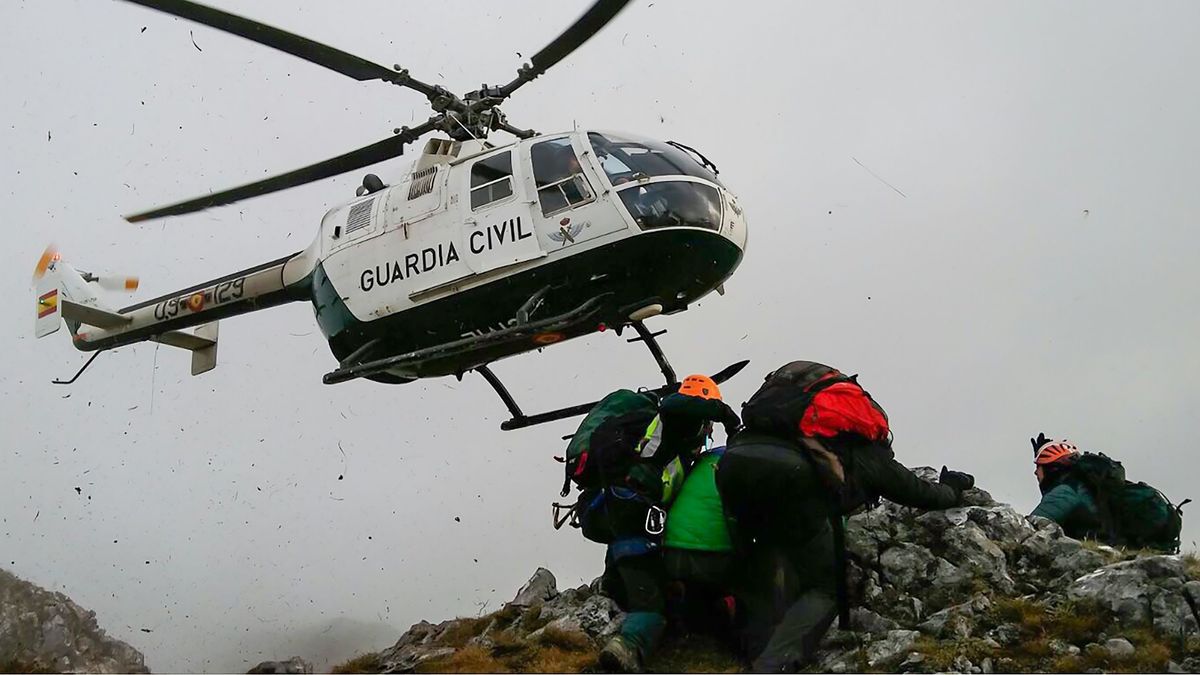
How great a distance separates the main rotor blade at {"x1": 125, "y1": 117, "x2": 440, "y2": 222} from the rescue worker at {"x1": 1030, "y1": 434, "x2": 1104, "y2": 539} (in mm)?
7619

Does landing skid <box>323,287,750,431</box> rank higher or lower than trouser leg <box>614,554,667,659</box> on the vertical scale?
higher

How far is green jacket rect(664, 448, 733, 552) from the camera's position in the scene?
23.1ft

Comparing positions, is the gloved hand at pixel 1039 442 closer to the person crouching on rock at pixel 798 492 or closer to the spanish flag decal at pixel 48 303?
the person crouching on rock at pixel 798 492

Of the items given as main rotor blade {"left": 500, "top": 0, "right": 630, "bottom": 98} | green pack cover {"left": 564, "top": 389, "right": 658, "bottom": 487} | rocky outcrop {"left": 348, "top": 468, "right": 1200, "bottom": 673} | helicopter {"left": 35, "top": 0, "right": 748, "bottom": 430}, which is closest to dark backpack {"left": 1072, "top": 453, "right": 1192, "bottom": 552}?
rocky outcrop {"left": 348, "top": 468, "right": 1200, "bottom": 673}

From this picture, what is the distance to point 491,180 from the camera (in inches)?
447

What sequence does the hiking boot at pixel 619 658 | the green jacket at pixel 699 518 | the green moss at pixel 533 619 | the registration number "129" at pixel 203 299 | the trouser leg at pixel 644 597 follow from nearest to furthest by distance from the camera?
the hiking boot at pixel 619 658
the green jacket at pixel 699 518
the trouser leg at pixel 644 597
the green moss at pixel 533 619
the registration number "129" at pixel 203 299

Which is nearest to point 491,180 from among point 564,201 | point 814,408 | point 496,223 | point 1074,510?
point 496,223

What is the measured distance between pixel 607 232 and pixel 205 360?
8466mm

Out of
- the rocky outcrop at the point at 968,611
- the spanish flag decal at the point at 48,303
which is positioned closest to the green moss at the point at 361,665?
the rocky outcrop at the point at 968,611

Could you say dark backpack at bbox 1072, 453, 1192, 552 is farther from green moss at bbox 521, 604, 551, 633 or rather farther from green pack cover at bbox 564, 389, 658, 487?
green moss at bbox 521, 604, 551, 633

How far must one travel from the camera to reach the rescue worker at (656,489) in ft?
24.1

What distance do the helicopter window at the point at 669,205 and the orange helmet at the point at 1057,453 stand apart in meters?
3.79

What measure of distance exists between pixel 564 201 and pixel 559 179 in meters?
0.26

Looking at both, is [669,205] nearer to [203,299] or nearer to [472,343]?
[472,343]
